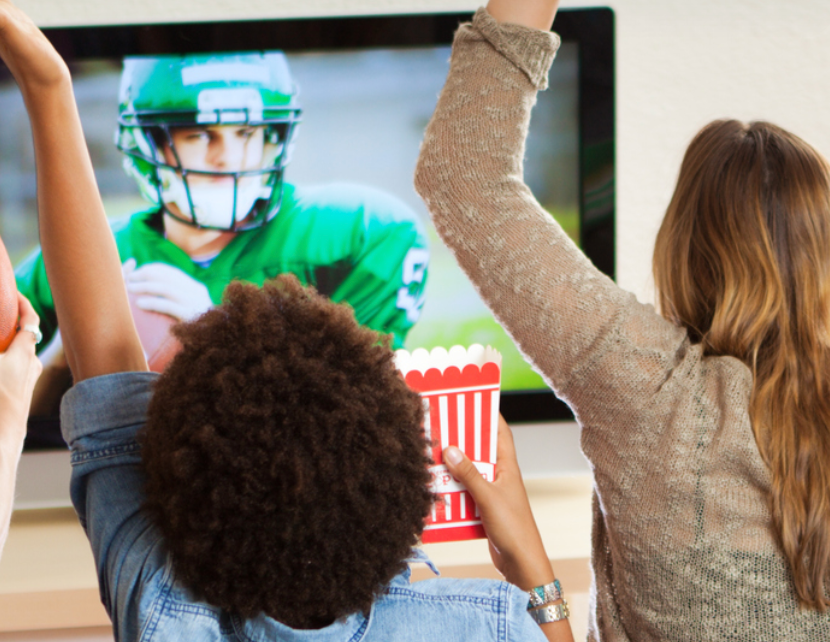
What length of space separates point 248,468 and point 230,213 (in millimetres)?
1161

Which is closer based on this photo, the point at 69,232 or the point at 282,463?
the point at 282,463

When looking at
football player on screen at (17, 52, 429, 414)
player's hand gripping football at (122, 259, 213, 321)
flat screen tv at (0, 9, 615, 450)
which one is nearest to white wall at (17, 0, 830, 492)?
flat screen tv at (0, 9, 615, 450)

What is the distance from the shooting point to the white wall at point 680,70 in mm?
1674

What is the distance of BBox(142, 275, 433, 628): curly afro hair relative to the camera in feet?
1.34

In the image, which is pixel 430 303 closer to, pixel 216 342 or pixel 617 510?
pixel 617 510

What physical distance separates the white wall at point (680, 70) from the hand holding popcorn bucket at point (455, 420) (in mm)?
1151

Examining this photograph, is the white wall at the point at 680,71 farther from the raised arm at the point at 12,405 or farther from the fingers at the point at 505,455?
the raised arm at the point at 12,405

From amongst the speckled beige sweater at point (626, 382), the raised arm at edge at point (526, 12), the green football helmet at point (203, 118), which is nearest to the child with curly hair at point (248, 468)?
the speckled beige sweater at point (626, 382)

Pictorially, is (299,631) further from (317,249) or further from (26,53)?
(317,249)

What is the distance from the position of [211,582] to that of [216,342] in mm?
149

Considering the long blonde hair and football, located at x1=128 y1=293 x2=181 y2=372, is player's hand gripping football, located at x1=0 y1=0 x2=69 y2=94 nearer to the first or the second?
the long blonde hair

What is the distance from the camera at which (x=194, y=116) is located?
1.45 meters

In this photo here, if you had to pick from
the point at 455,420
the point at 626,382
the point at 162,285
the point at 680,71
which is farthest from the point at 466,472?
the point at 680,71

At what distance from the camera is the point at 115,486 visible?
0.48m
